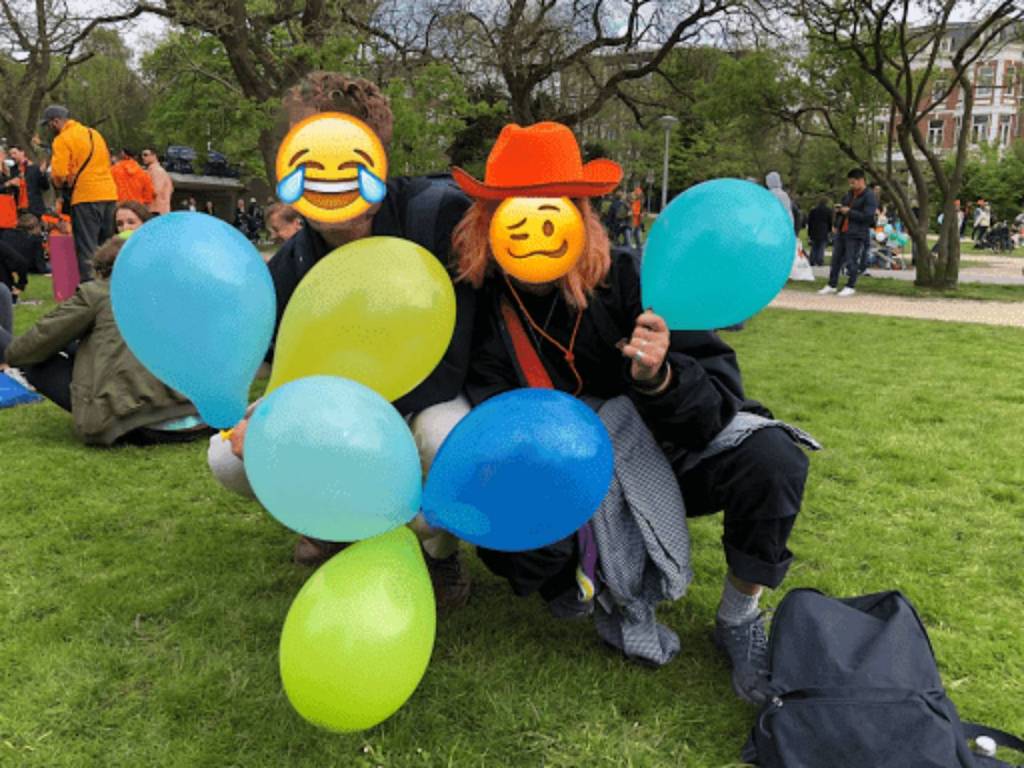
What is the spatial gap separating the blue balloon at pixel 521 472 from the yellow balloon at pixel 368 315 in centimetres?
27

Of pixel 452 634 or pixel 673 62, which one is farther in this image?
pixel 673 62

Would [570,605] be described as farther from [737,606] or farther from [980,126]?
[980,126]

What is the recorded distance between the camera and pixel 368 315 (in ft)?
5.81

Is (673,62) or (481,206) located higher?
(673,62)

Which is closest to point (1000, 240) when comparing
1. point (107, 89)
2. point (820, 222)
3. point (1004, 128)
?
point (820, 222)

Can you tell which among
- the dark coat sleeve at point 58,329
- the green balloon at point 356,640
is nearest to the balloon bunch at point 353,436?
the green balloon at point 356,640

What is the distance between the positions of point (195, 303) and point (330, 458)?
503 millimetres

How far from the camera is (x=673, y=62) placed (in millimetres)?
16109

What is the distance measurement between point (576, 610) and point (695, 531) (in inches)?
42.3

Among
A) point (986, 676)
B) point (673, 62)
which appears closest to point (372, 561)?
point (986, 676)

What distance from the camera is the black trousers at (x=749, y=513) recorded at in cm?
189

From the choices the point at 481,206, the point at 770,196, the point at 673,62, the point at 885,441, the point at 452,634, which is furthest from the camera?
the point at 673,62

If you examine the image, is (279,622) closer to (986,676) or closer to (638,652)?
(638,652)
